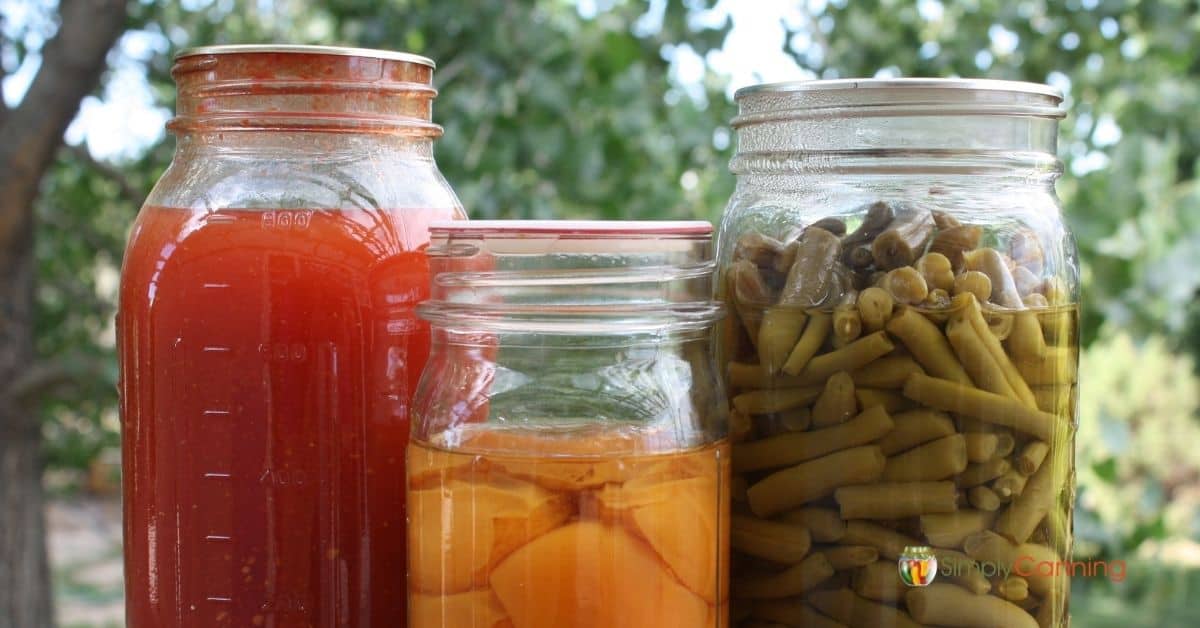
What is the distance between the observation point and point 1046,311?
2.04 feet

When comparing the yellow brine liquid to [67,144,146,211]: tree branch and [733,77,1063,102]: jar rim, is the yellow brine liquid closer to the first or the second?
[733,77,1063,102]: jar rim

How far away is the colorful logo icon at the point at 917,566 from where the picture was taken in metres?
0.61

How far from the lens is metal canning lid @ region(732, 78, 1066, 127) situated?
2.02 feet

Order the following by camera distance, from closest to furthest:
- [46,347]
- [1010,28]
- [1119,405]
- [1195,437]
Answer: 1. [1010,28]
2. [46,347]
3. [1119,405]
4. [1195,437]

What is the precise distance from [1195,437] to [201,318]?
4.81 m

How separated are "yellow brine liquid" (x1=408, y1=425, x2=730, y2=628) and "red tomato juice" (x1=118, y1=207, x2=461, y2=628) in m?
0.09

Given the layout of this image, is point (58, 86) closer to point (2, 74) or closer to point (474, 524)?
point (2, 74)

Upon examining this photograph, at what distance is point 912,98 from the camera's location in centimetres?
62

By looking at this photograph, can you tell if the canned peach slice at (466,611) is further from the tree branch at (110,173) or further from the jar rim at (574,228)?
the tree branch at (110,173)

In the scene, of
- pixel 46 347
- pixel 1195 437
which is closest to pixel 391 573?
pixel 46 347

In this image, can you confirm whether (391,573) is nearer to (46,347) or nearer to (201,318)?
(201,318)

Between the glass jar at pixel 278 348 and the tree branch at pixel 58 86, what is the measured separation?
155 centimetres

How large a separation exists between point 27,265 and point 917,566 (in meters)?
2.18

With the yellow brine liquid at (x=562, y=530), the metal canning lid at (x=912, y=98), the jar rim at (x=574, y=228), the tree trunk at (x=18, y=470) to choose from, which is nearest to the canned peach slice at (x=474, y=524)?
the yellow brine liquid at (x=562, y=530)
